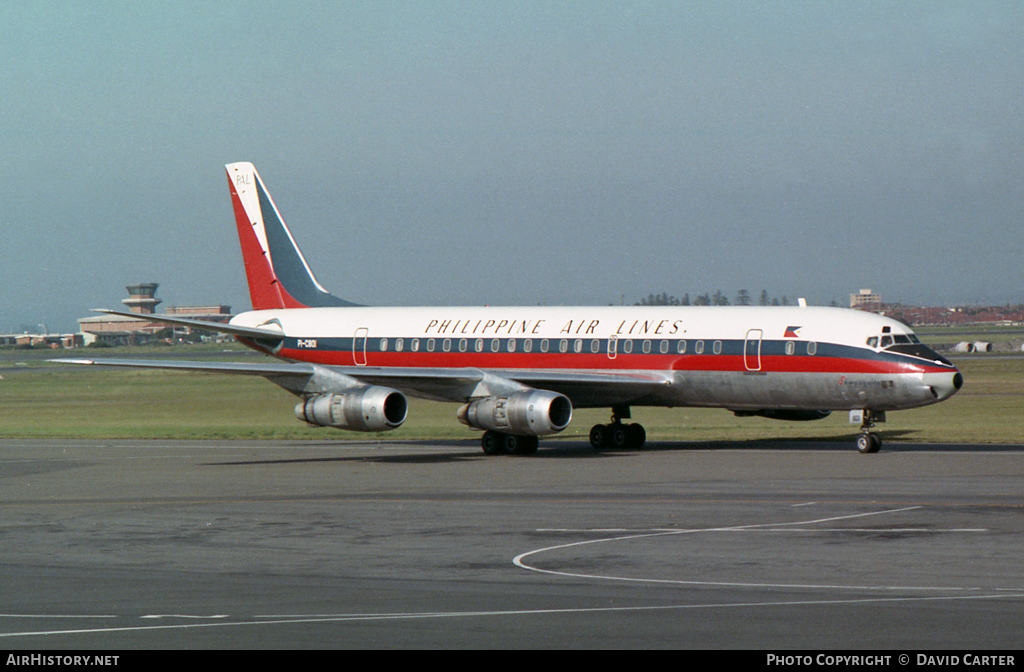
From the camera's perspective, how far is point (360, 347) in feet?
142

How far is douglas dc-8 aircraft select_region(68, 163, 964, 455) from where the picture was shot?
35.3m

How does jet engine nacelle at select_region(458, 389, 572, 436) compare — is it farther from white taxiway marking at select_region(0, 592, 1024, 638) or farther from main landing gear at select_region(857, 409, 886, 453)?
white taxiway marking at select_region(0, 592, 1024, 638)

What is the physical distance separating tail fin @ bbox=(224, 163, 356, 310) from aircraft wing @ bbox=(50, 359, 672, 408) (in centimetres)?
927

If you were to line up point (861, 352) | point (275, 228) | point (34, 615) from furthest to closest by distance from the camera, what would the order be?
point (275, 228)
point (861, 352)
point (34, 615)

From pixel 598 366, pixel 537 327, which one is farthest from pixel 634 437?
pixel 537 327

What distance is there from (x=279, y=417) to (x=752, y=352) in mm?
28394

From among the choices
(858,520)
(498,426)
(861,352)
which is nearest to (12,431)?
(498,426)

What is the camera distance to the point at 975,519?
21594mm

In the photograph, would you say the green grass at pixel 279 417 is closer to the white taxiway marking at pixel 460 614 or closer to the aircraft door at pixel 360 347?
the aircraft door at pixel 360 347

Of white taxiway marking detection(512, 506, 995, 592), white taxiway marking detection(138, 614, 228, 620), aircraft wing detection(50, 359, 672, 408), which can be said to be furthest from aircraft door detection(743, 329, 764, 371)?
white taxiway marking detection(138, 614, 228, 620)

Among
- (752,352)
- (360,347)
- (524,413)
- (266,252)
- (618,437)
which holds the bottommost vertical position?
(618,437)

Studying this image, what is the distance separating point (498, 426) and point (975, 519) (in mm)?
16562

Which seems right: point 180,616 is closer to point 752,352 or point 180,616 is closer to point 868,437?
point 752,352

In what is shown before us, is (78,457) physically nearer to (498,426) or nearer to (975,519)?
(498,426)
